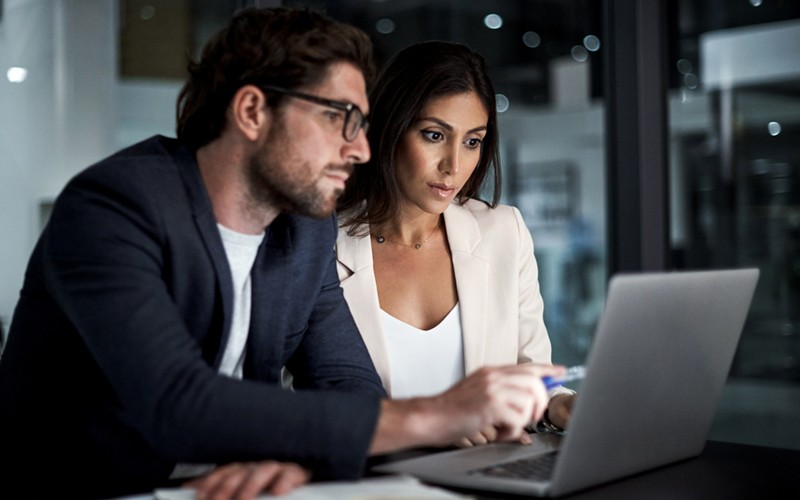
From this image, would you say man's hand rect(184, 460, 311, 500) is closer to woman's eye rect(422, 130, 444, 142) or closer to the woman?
the woman

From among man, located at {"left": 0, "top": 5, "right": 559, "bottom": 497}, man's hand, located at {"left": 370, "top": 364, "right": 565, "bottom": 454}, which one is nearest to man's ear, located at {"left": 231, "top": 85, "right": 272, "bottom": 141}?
man, located at {"left": 0, "top": 5, "right": 559, "bottom": 497}

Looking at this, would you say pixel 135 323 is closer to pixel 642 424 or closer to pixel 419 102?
pixel 642 424

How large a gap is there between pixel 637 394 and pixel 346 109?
69 cm

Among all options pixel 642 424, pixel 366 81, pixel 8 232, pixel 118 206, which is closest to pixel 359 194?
pixel 366 81

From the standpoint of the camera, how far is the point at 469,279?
2396 mm

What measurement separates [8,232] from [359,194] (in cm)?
202

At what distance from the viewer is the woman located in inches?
91.7

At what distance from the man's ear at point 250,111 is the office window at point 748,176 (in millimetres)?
2511

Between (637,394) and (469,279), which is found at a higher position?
(469,279)

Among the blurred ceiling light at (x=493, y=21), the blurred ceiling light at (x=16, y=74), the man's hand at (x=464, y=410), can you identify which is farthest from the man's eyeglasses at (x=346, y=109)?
the blurred ceiling light at (x=493, y=21)

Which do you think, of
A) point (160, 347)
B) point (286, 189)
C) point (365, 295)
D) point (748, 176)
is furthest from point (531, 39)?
point (160, 347)

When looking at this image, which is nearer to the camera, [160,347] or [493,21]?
[160,347]

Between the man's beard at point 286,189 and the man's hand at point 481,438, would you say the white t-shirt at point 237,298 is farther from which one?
the man's hand at point 481,438

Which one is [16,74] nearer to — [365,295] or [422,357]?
[365,295]
